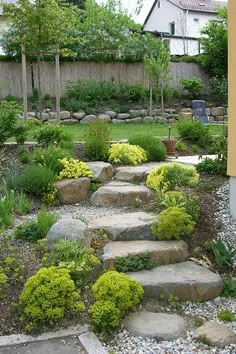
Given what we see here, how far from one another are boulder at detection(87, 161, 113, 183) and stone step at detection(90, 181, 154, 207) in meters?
0.46

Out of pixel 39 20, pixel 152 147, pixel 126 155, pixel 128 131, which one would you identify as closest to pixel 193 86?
pixel 128 131

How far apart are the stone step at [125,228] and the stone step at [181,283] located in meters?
0.58

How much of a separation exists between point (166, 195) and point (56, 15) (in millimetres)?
7295

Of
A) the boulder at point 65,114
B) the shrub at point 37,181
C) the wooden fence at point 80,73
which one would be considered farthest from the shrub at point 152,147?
the wooden fence at point 80,73

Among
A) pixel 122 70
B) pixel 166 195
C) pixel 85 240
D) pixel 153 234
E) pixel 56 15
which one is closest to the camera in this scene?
pixel 85 240

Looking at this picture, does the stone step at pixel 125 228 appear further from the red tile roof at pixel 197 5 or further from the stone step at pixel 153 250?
the red tile roof at pixel 197 5

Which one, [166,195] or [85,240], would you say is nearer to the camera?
[85,240]

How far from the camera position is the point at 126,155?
6.83 m

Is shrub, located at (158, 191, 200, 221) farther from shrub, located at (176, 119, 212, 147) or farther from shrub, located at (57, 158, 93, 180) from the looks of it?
shrub, located at (176, 119, 212, 147)

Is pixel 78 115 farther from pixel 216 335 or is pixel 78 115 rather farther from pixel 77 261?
pixel 216 335

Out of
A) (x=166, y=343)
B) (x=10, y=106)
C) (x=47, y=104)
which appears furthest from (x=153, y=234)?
(x=47, y=104)

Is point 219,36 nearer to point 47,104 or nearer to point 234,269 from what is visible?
point 47,104

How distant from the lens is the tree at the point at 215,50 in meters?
17.7

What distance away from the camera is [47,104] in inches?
593
